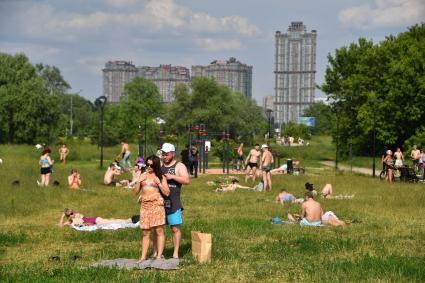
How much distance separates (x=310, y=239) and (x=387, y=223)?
3.14 metres

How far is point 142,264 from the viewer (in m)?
10.2

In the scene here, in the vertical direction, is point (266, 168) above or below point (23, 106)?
below

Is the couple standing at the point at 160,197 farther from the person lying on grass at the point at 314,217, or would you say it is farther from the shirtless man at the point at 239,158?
the shirtless man at the point at 239,158

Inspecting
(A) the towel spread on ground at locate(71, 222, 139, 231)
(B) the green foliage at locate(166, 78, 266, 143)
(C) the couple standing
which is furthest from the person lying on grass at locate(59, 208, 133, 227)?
(B) the green foliage at locate(166, 78, 266, 143)

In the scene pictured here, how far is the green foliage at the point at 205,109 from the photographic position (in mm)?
86750

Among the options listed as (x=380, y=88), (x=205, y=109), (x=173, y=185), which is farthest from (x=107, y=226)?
(x=205, y=109)

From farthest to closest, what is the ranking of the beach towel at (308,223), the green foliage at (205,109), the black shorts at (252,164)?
the green foliage at (205,109) → the black shorts at (252,164) → the beach towel at (308,223)

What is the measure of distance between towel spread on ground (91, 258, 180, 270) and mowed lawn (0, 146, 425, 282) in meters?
0.18

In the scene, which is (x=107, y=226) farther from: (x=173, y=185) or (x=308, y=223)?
(x=173, y=185)

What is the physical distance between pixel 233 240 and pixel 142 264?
288 centimetres

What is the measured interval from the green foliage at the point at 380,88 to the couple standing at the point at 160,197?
3442 cm

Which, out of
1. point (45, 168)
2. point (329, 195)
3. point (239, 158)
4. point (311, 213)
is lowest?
point (329, 195)

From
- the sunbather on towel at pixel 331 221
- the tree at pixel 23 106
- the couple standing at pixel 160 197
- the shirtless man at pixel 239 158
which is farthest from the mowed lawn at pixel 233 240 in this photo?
the tree at pixel 23 106

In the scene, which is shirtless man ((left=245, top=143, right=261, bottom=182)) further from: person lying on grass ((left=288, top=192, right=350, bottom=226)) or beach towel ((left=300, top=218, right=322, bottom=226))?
beach towel ((left=300, top=218, right=322, bottom=226))
